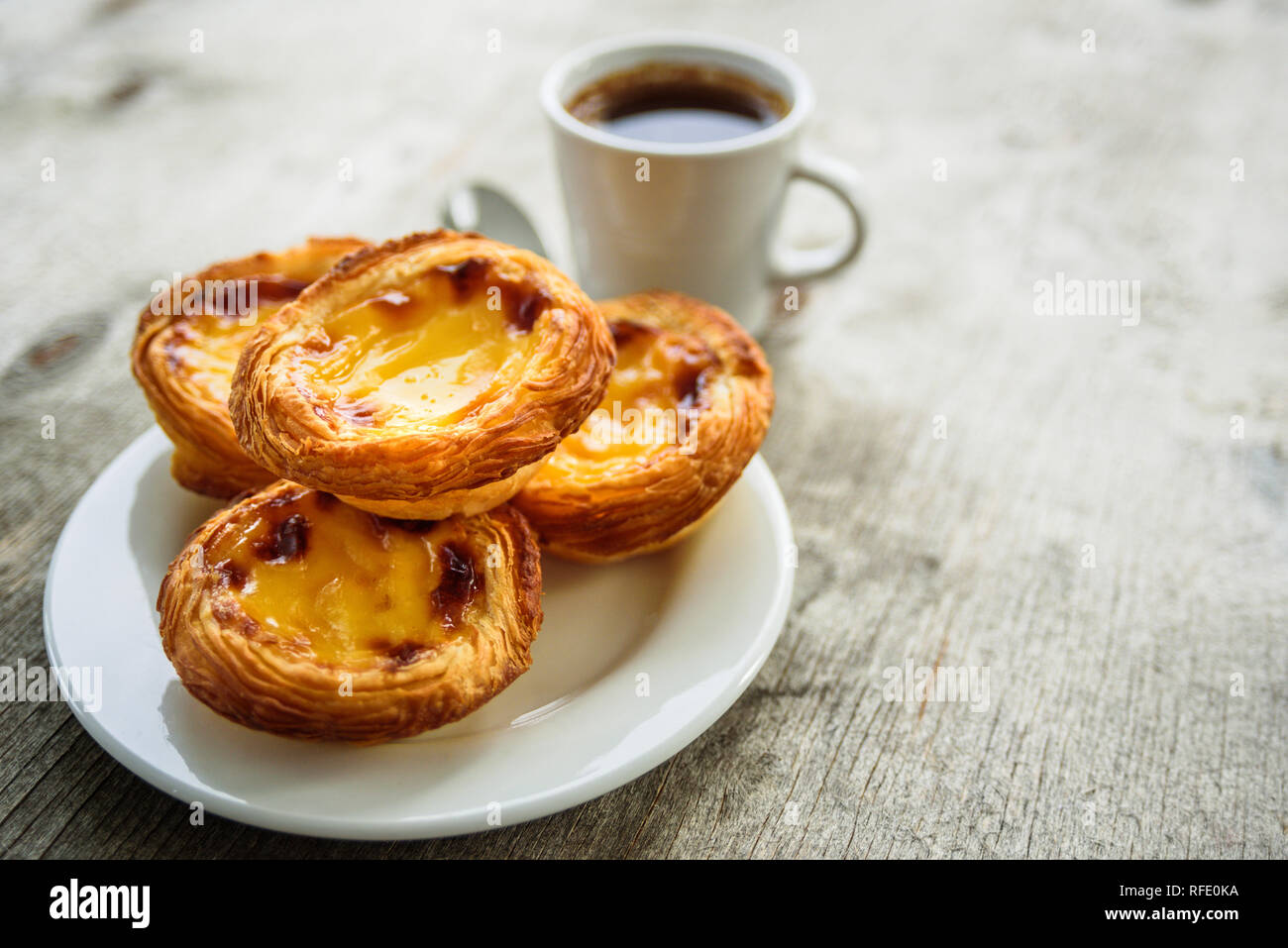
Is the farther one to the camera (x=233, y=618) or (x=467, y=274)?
(x=467, y=274)

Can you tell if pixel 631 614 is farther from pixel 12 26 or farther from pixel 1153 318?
pixel 12 26

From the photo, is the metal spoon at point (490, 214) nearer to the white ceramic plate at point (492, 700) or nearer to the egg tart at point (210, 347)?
the egg tart at point (210, 347)

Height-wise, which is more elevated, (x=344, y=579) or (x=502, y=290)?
(x=502, y=290)

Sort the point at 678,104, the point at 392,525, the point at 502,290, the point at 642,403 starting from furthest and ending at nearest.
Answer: the point at 678,104
the point at 642,403
the point at 502,290
the point at 392,525

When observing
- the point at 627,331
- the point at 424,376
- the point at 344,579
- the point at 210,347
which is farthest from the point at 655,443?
the point at 210,347

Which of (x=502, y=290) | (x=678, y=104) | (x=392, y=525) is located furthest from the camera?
(x=678, y=104)

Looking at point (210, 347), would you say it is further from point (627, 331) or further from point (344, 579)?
point (627, 331)
